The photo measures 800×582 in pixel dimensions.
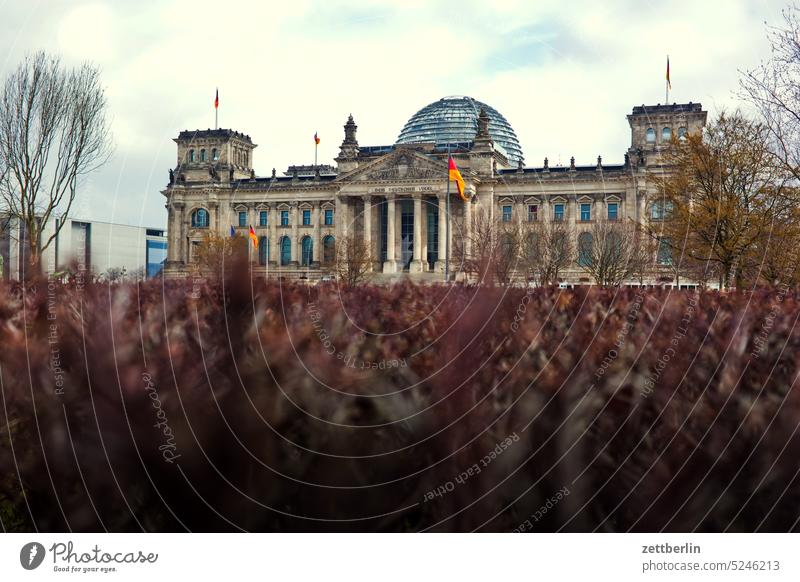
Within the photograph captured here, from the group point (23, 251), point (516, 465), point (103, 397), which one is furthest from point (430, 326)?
point (23, 251)

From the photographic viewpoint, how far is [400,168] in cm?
8350

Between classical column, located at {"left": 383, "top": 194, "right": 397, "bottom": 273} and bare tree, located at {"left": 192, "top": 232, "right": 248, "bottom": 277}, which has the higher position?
classical column, located at {"left": 383, "top": 194, "right": 397, "bottom": 273}

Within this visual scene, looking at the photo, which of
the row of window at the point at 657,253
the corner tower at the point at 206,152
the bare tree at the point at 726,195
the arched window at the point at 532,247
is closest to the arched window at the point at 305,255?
the row of window at the point at 657,253

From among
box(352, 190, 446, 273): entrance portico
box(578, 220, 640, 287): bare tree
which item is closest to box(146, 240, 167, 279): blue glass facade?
box(578, 220, 640, 287): bare tree

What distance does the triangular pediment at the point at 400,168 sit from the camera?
272 feet

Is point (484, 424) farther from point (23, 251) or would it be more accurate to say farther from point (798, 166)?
point (798, 166)

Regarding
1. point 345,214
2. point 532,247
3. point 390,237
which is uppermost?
point 345,214

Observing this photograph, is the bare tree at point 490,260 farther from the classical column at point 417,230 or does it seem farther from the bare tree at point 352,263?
the classical column at point 417,230

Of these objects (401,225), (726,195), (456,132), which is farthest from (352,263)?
(456,132)

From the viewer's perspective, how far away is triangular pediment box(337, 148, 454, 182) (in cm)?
8294

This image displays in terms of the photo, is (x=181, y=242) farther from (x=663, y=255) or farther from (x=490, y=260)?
(x=663, y=255)

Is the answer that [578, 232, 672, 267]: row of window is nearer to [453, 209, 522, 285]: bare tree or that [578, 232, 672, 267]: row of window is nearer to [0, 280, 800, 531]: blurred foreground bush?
[453, 209, 522, 285]: bare tree

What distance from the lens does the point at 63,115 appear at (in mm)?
5949

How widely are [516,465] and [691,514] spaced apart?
119 centimetres
